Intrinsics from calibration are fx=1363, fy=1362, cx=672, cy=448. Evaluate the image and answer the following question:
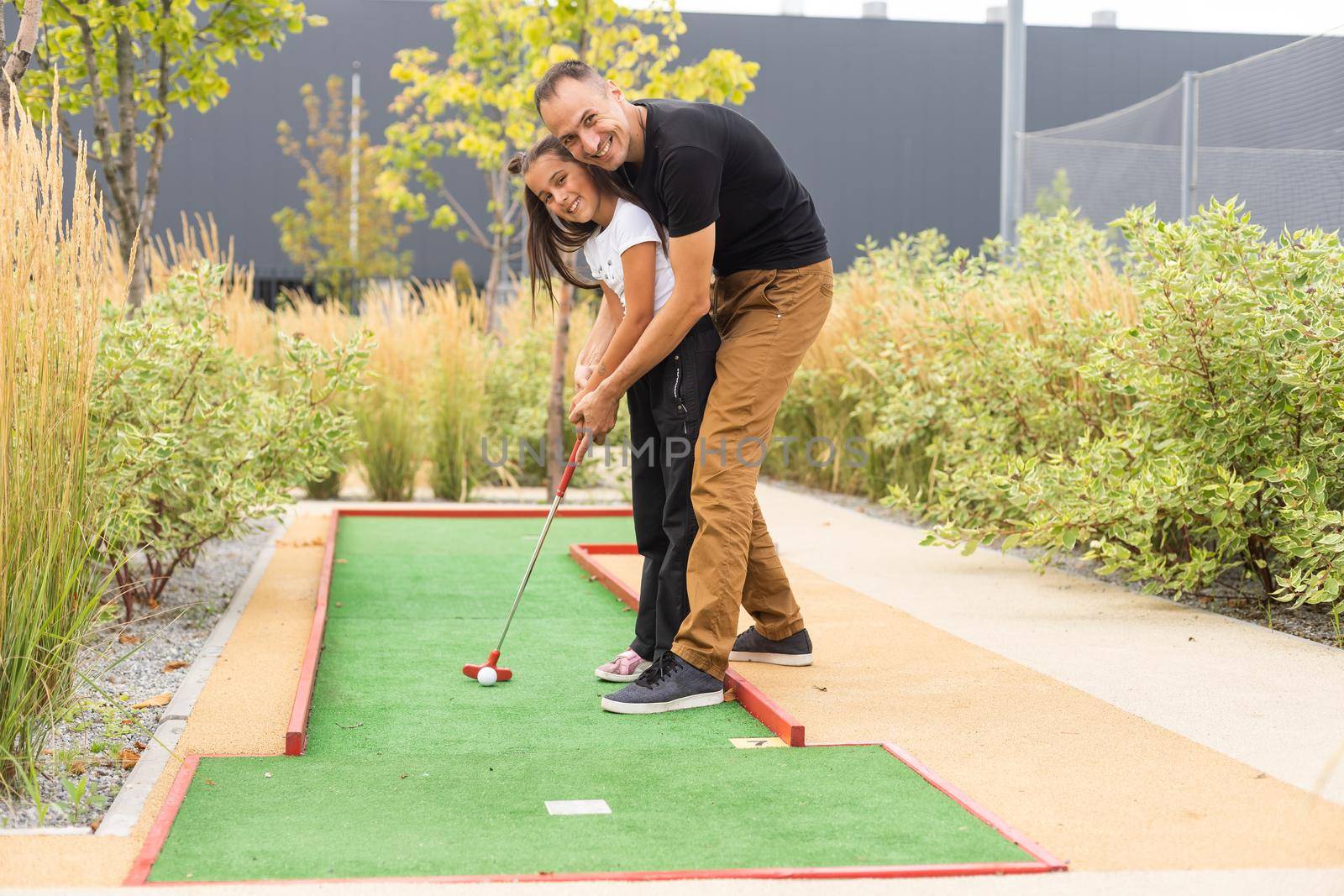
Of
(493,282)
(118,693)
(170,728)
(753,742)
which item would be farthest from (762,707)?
(493,282)

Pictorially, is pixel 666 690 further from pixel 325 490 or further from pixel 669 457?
pixel 325 490

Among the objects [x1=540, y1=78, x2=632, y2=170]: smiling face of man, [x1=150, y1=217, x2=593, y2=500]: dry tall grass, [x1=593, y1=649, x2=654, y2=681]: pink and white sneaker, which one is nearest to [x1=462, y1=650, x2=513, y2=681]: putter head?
[x1=593, y1=649, x2=654, y2=681]: pink and white sneaker

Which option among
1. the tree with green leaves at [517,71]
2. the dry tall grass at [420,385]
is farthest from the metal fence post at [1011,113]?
the dry tall grass at [420,385]

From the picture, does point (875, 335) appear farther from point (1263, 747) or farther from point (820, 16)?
point (820, 16)

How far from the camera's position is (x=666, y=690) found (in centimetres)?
376

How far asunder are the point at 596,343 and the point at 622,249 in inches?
20.8

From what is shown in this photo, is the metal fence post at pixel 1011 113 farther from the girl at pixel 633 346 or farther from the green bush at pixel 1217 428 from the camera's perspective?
the girl at pixel 633 346

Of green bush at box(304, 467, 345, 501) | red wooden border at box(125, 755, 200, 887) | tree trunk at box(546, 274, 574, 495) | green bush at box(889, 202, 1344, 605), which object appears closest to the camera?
red wooden border at box(125, 755, 200, 887)

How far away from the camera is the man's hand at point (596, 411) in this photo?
3846 millimetres

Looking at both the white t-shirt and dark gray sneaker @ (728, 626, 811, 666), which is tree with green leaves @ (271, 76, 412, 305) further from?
the white t-shirt

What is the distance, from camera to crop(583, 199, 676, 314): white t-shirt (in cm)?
375

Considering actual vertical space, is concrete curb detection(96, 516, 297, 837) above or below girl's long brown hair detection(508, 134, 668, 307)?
below

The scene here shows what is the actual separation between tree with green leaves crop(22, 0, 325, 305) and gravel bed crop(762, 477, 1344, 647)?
178 inches

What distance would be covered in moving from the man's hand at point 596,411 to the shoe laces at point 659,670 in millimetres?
665
